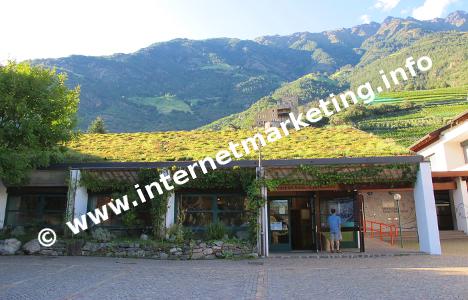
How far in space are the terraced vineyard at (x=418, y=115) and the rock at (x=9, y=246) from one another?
35.1 meters

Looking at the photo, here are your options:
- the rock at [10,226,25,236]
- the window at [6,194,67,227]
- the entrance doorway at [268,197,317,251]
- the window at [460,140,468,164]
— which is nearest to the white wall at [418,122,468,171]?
the window at [460,140,468,164]

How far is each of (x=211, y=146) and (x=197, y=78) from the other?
105888mm

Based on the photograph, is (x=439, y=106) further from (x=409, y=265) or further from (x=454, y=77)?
(x=409, y=265)

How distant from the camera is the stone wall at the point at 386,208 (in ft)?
70.3

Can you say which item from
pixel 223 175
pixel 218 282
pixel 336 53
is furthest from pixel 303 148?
pixel 336 53

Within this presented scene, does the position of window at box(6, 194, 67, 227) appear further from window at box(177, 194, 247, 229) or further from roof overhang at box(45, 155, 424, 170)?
window at box(177, 194, 247, 229)

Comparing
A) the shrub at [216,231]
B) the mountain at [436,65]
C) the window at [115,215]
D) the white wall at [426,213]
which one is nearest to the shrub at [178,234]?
the shrub at [216,231]

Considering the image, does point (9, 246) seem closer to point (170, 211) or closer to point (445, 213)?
point (170, 211)

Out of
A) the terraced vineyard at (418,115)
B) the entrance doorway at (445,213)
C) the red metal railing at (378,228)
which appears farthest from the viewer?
the terraced vineyard at (418,115)

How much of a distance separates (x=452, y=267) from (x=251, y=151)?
833 centimetres

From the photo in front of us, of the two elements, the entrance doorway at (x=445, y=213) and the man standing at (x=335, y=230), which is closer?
the man standing at (x=335, y=230)

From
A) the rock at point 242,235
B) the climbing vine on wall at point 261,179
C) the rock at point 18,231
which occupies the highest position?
the climbing vine on wall at point 261,179

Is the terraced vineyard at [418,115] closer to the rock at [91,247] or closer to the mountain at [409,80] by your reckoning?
the mountain at [409,80]

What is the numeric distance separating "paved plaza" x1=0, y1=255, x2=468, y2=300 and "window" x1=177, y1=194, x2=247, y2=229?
7.69 feet
